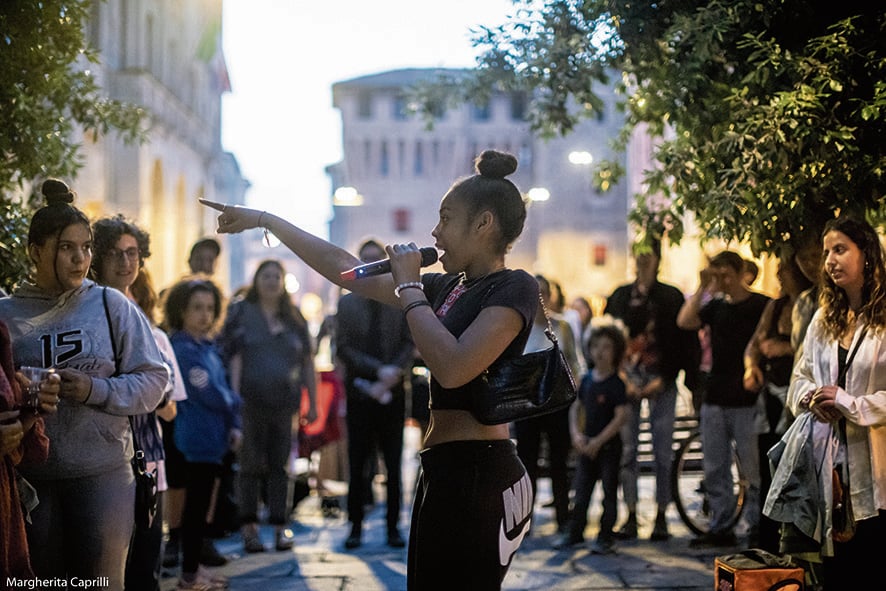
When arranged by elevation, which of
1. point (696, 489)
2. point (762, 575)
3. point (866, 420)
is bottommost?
point (696, 489)

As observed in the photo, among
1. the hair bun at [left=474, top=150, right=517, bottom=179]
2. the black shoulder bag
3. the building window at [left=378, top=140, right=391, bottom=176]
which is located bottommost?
the black shoulder bag

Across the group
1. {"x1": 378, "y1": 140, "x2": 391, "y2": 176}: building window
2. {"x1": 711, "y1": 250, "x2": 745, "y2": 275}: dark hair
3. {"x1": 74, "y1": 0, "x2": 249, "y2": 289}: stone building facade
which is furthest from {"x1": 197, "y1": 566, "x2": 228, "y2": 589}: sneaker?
{"x1": 378, "y1": 140, "x2": 391, "y2": 176}: building window

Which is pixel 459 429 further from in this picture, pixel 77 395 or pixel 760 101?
pixel 760 101

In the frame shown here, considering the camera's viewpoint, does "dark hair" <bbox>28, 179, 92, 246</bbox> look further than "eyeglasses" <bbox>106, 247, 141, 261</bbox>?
No

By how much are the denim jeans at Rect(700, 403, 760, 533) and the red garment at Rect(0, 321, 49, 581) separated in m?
5.59

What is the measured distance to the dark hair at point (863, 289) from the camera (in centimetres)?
481

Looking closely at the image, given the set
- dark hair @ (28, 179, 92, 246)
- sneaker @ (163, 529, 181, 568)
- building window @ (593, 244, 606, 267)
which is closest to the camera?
dark hair @ (28, 179, 92, 246)

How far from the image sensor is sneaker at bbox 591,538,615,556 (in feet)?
25.7

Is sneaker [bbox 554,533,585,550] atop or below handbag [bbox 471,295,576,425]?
below

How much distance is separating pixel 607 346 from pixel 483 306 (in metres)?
5.08

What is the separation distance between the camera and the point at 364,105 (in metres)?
67.9

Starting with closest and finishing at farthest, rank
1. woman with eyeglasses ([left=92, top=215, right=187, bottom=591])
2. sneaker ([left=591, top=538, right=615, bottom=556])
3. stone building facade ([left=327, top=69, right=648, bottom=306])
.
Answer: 1. woman with eyeglasses ([left=92, top=215, right=187, bottom=591])
2. sneaker ([left=591, top=538, right=615, bottom=556])
3. stone building facade ([left=327, top=69, right=648, bottom=306])

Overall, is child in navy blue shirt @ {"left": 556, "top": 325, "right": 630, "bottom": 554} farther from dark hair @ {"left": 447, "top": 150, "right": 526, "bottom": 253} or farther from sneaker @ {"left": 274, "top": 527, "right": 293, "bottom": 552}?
dark hair @ {"left": 447, "top": 150, "right": 526, "bottom": 253}

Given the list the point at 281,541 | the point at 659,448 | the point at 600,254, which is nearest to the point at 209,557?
the point at 281,541
